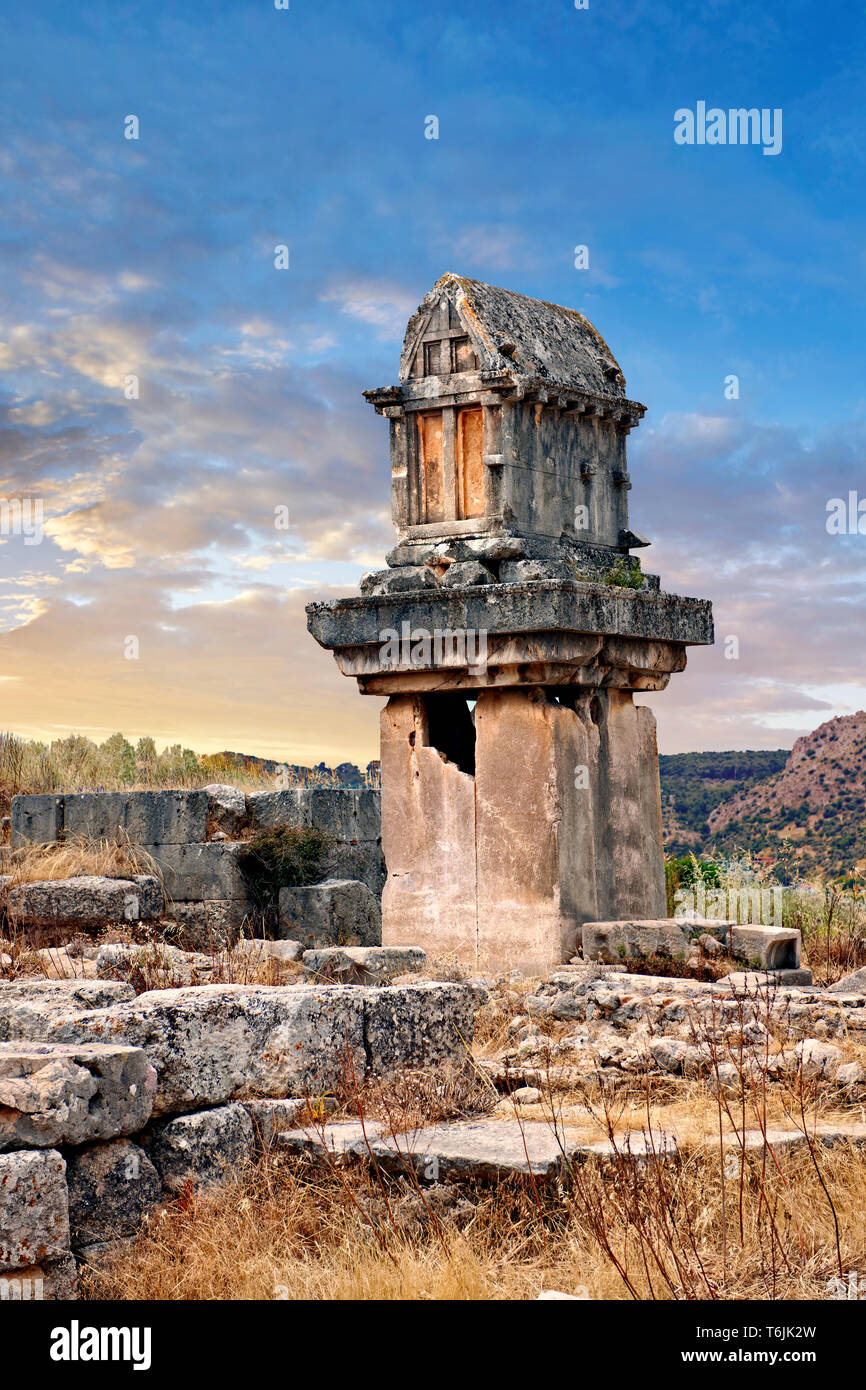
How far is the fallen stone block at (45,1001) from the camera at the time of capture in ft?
17.8

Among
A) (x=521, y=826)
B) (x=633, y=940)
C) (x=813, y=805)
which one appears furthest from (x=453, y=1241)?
(x=813, y=805)

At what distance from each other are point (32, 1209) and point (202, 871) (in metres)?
7.12

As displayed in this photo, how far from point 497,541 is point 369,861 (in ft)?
13.1

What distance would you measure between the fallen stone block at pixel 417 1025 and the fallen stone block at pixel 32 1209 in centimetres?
165

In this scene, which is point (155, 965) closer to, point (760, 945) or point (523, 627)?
point (523, 627)

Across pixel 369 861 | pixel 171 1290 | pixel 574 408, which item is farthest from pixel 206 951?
pixel 171 1290

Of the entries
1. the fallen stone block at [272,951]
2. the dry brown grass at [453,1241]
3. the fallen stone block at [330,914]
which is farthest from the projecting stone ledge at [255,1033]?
the fallen stone block at [330,914]

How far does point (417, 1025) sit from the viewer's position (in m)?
6.05

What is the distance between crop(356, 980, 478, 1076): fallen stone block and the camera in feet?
19.2

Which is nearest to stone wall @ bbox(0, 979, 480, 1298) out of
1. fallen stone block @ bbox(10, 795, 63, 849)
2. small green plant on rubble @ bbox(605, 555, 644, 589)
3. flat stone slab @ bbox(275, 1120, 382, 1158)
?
flat stone slab @ bbox(275, 1120, 382, 1158)

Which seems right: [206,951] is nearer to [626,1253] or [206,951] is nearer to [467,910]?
[467,910]

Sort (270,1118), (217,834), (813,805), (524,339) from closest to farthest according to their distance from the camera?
(270,1118), (524,339), (217,834), (813,805)

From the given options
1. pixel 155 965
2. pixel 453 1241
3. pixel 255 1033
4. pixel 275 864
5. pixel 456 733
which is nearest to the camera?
pixel 453 1241

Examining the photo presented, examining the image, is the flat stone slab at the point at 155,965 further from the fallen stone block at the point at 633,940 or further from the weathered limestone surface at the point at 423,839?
the fallen stone block at the point at 633,940
